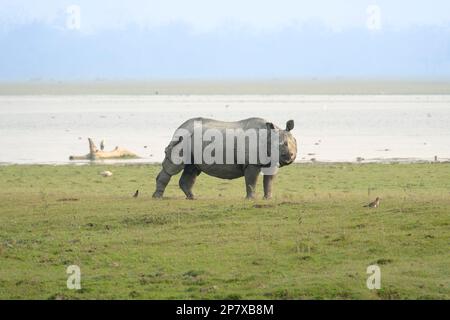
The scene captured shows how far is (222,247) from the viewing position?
16.2m

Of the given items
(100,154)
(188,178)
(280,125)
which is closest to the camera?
(188,178)

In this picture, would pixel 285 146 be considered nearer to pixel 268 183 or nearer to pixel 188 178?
pixel 268 183

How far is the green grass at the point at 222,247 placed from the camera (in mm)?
13805

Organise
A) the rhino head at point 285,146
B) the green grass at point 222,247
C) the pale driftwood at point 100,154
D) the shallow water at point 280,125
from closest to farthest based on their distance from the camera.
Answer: the green grass at point 222,247, the rhino head at point 285,146, the pale driftwood at point 100,154, the shallow water at point 280,125

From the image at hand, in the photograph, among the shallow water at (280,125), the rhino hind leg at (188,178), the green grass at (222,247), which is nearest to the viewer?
the green grass at (222,247)

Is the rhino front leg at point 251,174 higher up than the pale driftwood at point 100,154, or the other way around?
the rhino front leg at point 251,174

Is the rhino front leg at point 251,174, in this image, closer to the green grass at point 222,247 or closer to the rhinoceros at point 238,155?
the rhinoceros at point 238,155

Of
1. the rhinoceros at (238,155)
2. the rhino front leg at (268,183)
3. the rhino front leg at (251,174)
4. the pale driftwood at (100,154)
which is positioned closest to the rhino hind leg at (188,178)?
the rhinoceros at (238,155)

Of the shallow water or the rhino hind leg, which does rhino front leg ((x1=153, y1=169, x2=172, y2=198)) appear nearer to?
the rhino hind leg

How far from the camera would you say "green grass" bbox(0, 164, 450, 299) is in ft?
45.3

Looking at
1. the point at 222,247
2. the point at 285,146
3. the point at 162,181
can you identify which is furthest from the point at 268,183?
the point at 222,247

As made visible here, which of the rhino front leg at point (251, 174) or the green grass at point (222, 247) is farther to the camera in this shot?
the rhino front leg at point (251, 174)

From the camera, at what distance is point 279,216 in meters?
18.4
